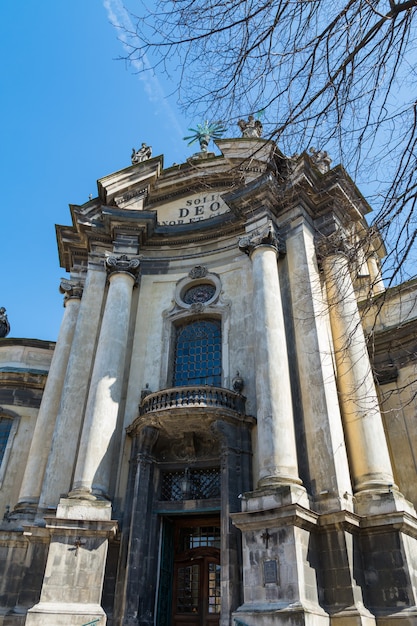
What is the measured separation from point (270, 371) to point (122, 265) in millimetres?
6891

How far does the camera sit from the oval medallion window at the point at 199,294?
678 inches

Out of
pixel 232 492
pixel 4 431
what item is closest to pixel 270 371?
pixel 232 492

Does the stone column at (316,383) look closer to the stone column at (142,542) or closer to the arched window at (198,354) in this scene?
the arched window at (198,354)

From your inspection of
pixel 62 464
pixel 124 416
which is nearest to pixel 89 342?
pixel 124 416

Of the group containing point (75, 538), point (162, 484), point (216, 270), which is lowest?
point (75, 538)

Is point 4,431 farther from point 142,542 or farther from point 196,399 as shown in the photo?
point 196,399

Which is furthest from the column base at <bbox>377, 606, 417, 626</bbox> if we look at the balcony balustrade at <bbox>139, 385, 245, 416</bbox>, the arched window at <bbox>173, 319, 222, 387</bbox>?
the arched window at <bbox>173, 319, 222, 387</bbox>

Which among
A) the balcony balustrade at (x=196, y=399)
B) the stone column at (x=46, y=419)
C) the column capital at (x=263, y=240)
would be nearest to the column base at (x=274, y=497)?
the balcony balustrade at (x=196, y=399)

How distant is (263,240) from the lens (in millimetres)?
15289

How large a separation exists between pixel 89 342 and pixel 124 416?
2805mm

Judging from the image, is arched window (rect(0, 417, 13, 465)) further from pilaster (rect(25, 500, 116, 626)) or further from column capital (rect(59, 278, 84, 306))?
pilaster (rect(25, 500, 116, 626))

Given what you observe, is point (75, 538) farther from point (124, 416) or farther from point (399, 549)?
point (399, 549)

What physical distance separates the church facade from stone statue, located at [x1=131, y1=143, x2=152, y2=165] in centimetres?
178

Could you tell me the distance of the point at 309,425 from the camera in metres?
12.3
